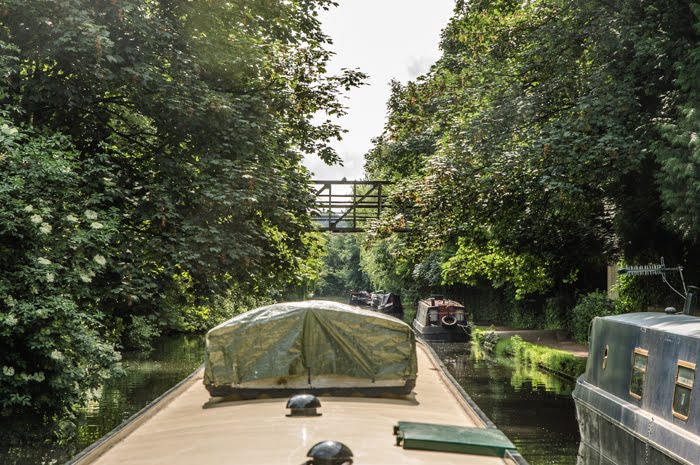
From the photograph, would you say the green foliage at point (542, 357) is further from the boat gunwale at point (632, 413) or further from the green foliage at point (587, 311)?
the boat gunwale at point (632, 413)

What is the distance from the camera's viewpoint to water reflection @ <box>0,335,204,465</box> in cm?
1411

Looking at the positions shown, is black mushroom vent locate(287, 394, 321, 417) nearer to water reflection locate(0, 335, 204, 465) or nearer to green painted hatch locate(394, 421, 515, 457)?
green painted hatch locate(394, 421, 515, 457)

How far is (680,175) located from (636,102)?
3.59m

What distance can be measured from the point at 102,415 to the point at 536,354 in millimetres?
15144

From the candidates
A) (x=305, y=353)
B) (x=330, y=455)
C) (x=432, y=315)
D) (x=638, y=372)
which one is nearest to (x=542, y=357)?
(x=432, y=315)

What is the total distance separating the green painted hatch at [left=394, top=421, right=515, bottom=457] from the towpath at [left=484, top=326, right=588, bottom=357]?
21522 millimetres

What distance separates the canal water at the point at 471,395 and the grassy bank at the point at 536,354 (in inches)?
13.3

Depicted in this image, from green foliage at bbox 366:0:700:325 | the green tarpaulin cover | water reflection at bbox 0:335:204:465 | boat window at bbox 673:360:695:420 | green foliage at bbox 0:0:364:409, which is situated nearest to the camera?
the green tarpaulin cover

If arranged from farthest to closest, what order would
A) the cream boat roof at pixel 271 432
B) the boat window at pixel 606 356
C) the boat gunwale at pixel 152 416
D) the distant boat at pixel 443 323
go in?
the distant boat at pixel 443 323, the boat window at pixel 606 356, the boat gunwale at pixel 152 416, the cream boat roof at pixel 271 432

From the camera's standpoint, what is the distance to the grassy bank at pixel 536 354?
82.2 feet

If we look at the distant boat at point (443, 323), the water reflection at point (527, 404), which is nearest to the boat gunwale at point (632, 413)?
the water reflection at point (527, 404)

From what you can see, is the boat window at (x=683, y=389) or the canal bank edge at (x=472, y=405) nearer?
the canal bank edge at (x=472, y=405)

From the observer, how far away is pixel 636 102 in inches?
749

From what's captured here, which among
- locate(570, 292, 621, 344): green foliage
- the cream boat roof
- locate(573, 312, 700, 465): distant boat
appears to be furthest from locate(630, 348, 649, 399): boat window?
locate(570, 292, 621, 344): green foliage
